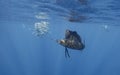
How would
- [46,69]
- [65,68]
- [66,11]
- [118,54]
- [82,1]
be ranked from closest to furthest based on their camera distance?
[82,1] → [66,11] → [46,69] → [65,68] → [118,54]

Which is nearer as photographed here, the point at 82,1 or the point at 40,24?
the point at 82,1

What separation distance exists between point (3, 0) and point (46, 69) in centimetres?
3602

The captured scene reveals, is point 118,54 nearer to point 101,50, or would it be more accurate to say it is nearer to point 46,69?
point 101,50

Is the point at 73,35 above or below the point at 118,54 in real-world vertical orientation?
above

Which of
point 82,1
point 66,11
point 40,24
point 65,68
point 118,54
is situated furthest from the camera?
point 118,54

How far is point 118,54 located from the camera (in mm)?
81562

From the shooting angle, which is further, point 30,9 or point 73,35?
point 30,9

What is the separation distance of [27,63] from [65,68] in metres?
11.0

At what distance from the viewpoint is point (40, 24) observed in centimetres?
2980

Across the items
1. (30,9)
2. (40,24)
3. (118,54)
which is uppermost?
(30,9)

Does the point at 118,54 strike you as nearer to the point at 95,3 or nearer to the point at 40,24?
the point at 40,24

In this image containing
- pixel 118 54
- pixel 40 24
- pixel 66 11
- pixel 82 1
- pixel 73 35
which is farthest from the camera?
pixel 118 54

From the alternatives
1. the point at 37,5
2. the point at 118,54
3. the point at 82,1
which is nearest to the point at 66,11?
the point at 37,5

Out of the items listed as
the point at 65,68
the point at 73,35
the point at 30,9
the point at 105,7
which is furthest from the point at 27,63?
the point at 73,35
